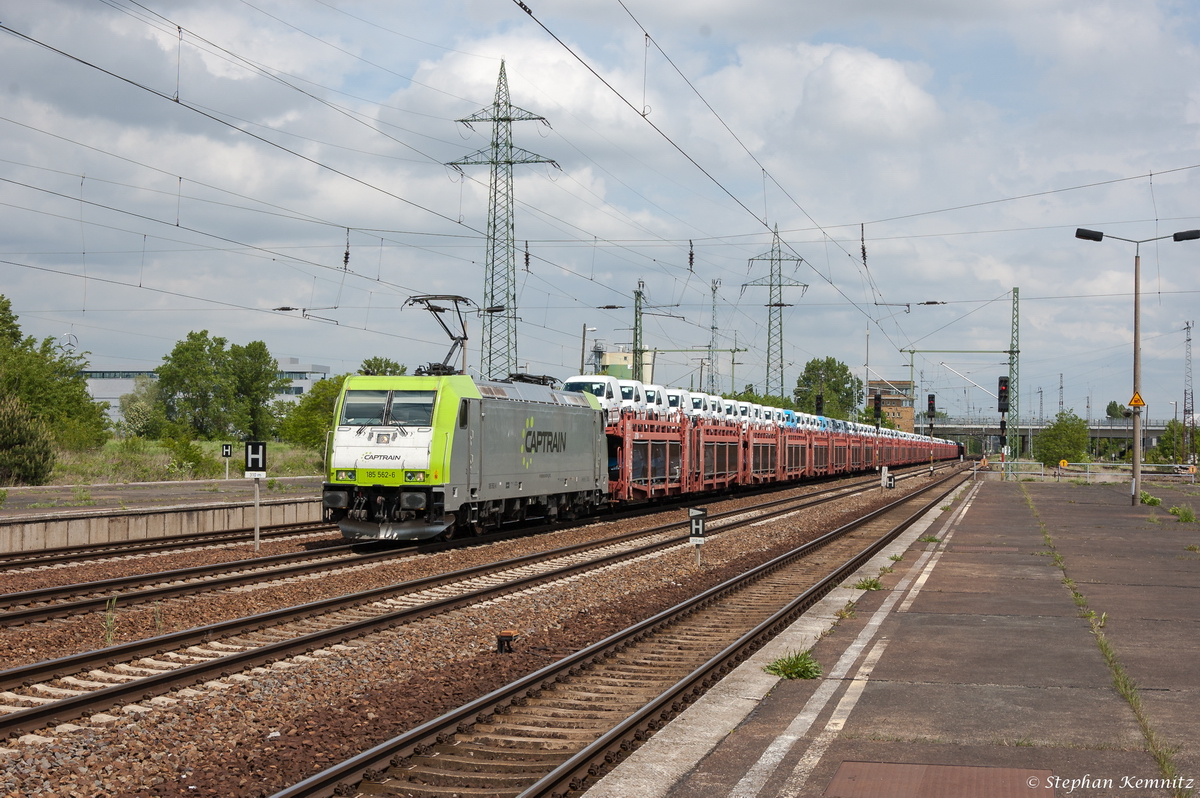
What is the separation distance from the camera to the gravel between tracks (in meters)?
6.98

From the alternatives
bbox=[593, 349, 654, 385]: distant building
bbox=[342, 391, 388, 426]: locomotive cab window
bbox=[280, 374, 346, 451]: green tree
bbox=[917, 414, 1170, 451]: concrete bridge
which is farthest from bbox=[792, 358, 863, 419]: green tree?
bbox=[342, 391, 388, 426]: locomotive cab window

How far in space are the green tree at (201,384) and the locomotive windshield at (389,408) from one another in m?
95.6

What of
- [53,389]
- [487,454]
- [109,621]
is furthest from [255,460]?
[53,389]

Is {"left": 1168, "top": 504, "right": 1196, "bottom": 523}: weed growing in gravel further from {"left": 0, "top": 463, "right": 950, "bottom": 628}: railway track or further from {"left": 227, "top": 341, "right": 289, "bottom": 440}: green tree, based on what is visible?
{"left": 227, "top": 341, "right": 289, "bottom": 440}: green tree

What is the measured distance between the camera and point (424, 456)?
20578 mm

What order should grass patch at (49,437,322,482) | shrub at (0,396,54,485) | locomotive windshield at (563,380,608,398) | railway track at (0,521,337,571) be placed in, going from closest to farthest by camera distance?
railway track at (0,521,337,571) → locomotive windshield at (563,380,608,398) → shrub at (0,396,54,485) → grass patch at (49,437,322,482)

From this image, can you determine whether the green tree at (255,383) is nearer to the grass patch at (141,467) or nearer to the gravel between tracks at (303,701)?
the grass patch at (141,467)

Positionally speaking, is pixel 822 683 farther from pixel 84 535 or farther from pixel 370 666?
pixel 84 535

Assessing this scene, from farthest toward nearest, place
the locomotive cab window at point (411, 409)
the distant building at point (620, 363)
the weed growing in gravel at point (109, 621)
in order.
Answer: the distant building at point (620, 363)
the locomotive cab window at point (411, 409)
the weed growing in gravel at point (109, 621)

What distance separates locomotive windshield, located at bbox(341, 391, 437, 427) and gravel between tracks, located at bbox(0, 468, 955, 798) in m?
5.21

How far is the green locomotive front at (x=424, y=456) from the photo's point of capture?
2058 cm

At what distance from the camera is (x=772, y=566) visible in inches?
736

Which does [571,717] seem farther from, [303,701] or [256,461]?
[256,461]

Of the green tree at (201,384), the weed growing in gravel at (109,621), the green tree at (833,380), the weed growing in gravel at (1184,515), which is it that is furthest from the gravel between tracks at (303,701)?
the green tree at (833,380)
